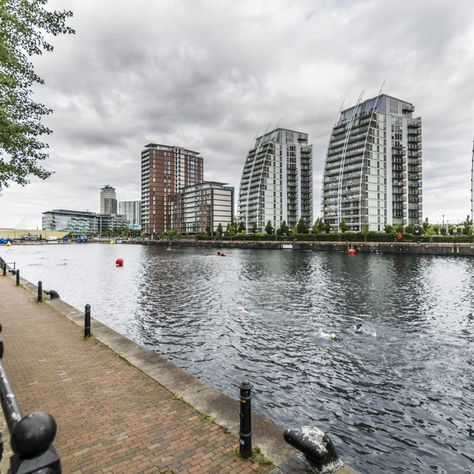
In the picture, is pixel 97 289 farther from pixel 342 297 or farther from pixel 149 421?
pixel 149 421

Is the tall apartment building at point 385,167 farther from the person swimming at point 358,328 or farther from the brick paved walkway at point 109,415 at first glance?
the brick paved walkway at point 109,415

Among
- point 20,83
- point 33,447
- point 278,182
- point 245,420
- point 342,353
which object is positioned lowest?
point 342,353

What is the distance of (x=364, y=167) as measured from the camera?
13400 cm

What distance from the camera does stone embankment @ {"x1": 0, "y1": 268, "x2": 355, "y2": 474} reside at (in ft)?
18.6

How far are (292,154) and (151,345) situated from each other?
180975mm

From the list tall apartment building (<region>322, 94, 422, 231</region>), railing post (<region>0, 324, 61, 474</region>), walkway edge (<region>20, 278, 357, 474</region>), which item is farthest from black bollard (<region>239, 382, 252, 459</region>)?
tall apartment building (<region>322, 94, 422, 231</region>)

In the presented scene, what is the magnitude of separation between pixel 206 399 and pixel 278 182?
179m

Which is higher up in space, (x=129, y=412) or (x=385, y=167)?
(x=385, y=167)

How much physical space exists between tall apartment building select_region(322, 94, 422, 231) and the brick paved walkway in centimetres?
13647

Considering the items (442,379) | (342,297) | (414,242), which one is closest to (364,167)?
(414,242)

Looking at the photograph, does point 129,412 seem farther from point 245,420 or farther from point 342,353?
point 342,353

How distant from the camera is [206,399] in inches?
307

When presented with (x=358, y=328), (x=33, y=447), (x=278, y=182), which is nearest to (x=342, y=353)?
(x=358, y=328)

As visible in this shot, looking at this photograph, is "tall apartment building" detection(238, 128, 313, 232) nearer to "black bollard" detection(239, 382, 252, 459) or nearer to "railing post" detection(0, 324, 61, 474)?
"black bollard" detection(239, 382, 252, 459)
